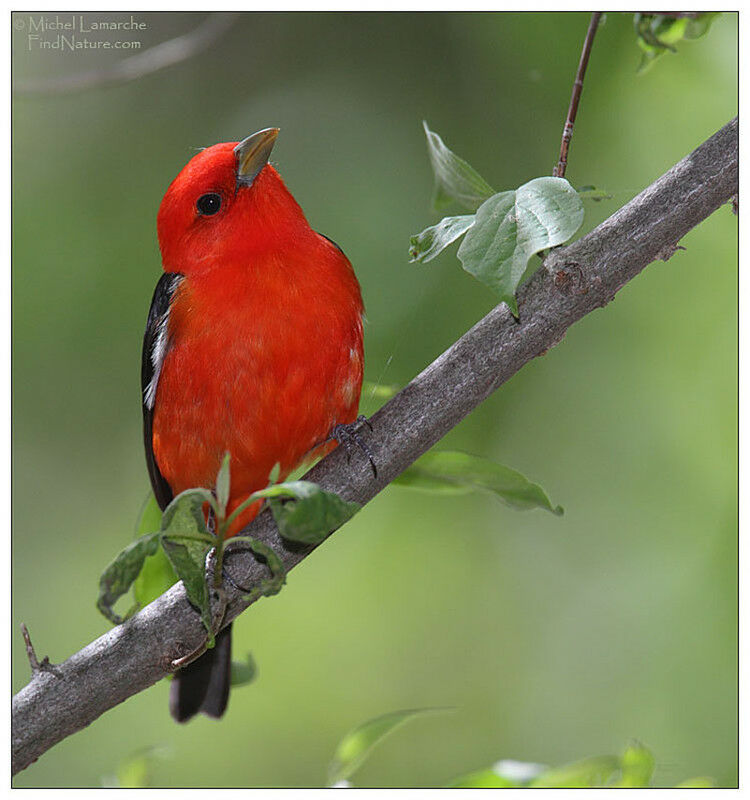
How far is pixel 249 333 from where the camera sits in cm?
289

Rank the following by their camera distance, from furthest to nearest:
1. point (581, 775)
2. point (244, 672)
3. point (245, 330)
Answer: point (244, 672)
point (245, 330)
point (581, 775)

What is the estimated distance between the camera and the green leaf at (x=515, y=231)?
191 centimetres

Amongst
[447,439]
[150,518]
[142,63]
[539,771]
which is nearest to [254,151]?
[142,63]

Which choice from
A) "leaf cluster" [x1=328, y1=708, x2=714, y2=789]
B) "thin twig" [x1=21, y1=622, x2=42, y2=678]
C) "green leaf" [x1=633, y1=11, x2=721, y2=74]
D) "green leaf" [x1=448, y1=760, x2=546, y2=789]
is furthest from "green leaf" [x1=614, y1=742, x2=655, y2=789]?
"green leaf" [x1=633, y1=11, x2=721, y2=74]

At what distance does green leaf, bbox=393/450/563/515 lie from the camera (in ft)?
8.50

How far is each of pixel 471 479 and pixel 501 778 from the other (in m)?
0.81

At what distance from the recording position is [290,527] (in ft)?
5.88

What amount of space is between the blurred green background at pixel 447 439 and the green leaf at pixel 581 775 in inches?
40.6

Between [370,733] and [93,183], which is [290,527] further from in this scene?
[93,183]

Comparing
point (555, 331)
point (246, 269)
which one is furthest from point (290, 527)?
point (246, 269)

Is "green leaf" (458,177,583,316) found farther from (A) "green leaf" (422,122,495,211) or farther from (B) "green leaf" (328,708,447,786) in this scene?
(B) "green leaf" (328,708,447,786)

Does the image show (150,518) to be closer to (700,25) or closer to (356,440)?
(356,440)

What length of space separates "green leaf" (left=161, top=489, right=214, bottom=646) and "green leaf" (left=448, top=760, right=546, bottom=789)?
899 millimetres
